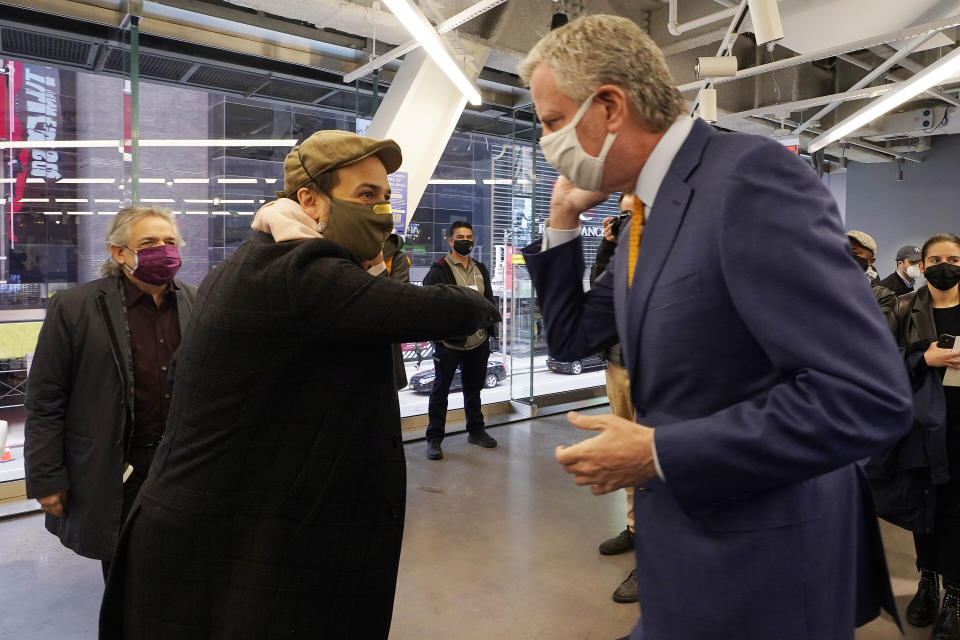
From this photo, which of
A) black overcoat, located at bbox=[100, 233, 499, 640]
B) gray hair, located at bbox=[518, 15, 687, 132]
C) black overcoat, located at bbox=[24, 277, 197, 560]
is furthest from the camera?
black overcoat, located at bbox=[24, 277, 197, 560]

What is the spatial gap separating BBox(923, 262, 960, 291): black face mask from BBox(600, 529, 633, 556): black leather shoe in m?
2.05

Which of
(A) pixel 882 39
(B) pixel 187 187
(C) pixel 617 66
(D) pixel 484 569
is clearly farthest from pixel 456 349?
(C) pixel 617 66

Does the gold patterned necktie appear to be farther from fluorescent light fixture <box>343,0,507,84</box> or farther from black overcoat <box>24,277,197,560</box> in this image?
fluorescent light fixture <box>343,0,507,84</box>

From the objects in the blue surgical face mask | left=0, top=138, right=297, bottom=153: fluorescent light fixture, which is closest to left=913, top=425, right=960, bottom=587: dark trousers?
the blue surgical face mask

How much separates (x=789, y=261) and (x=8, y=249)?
5.08 meters

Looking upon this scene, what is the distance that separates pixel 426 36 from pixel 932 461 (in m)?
3.33

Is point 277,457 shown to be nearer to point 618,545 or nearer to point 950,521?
point 618,545

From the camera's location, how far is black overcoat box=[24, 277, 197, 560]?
94.6 inches

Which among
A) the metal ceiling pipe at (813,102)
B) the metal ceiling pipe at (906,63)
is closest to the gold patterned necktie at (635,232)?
the metal ceiling pipe at (813,102)

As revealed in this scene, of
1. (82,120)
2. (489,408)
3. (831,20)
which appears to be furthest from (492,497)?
(831,20)

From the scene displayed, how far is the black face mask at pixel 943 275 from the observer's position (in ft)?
9.78

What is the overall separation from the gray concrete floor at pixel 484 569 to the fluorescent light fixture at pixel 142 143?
97.6 inches

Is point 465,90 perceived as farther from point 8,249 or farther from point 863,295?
point 863,295

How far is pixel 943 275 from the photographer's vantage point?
9.80 ft
